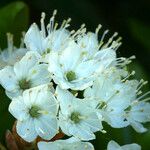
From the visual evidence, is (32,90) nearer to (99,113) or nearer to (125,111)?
(99,113)

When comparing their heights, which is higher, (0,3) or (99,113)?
(0,3)

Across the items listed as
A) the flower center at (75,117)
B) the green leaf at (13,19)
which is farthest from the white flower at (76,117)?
the green leaf at (13,19)

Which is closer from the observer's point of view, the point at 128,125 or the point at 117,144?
the point at 117,144

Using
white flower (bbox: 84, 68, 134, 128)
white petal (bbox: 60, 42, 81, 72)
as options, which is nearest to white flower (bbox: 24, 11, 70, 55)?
white petal (bbox: 60, 42, 81, 72)

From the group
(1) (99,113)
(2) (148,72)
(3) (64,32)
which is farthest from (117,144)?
(2) (148,72)

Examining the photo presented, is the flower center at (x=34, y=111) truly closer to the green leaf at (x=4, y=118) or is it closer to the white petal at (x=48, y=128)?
the white petal at (x=48, y=128)

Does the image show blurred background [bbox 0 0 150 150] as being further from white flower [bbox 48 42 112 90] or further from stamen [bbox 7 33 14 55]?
white flower [bbox 48 42 112 90]

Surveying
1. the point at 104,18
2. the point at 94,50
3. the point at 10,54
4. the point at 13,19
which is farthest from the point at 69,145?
the point at 104,18
